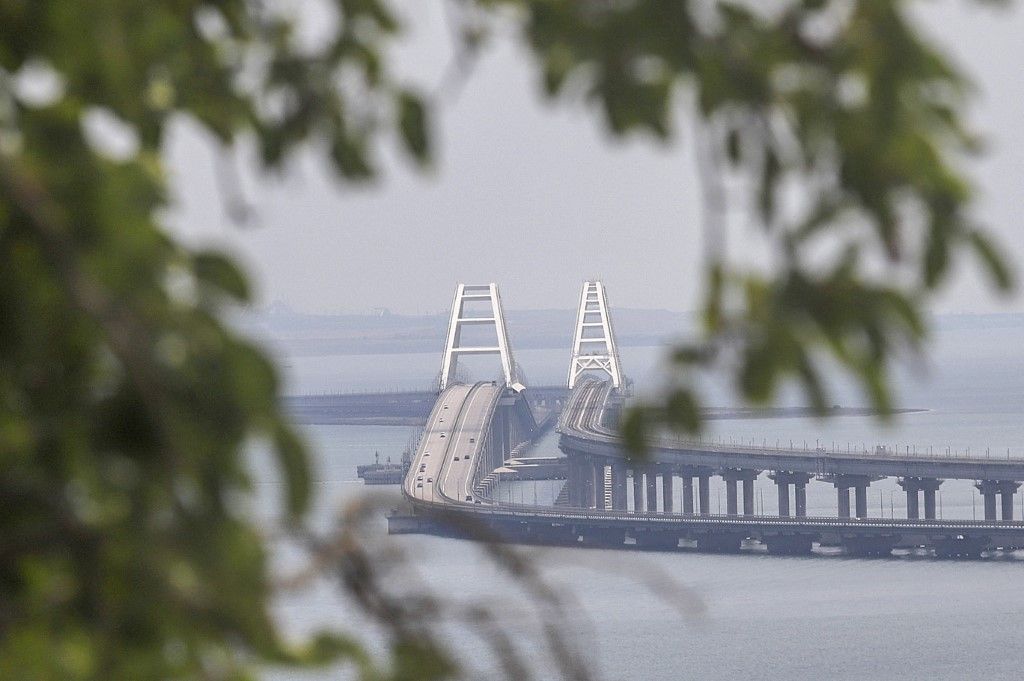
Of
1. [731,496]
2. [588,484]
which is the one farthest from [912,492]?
[588,484]

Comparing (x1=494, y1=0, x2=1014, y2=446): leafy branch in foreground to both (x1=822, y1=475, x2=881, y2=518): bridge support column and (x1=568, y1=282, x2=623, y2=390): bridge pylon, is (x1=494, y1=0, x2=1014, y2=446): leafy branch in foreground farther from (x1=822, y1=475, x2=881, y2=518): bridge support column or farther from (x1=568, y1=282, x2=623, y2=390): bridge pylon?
(x1=568, y1=282, x2=623, y2=390): bridge pylon

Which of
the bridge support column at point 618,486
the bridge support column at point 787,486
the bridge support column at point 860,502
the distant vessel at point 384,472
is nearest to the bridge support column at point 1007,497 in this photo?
the bridge support column at point 860,502

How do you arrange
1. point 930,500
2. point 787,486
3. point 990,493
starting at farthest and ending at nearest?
point 787,486, point 930,500, point 990,493

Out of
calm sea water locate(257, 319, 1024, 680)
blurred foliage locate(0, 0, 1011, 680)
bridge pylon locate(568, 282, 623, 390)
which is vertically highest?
bridge pylon locate(568, 282, 623, 390)

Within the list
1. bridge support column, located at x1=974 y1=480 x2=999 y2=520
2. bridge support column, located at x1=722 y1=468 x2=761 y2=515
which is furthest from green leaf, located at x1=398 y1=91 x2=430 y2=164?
bridge support column, located at x1=722 y1=468 x2=761 y2=515

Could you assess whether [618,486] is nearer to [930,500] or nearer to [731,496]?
[731,496]

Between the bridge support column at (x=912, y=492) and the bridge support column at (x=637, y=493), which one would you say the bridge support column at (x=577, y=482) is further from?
the bridge support column at (x=912, y=492)
